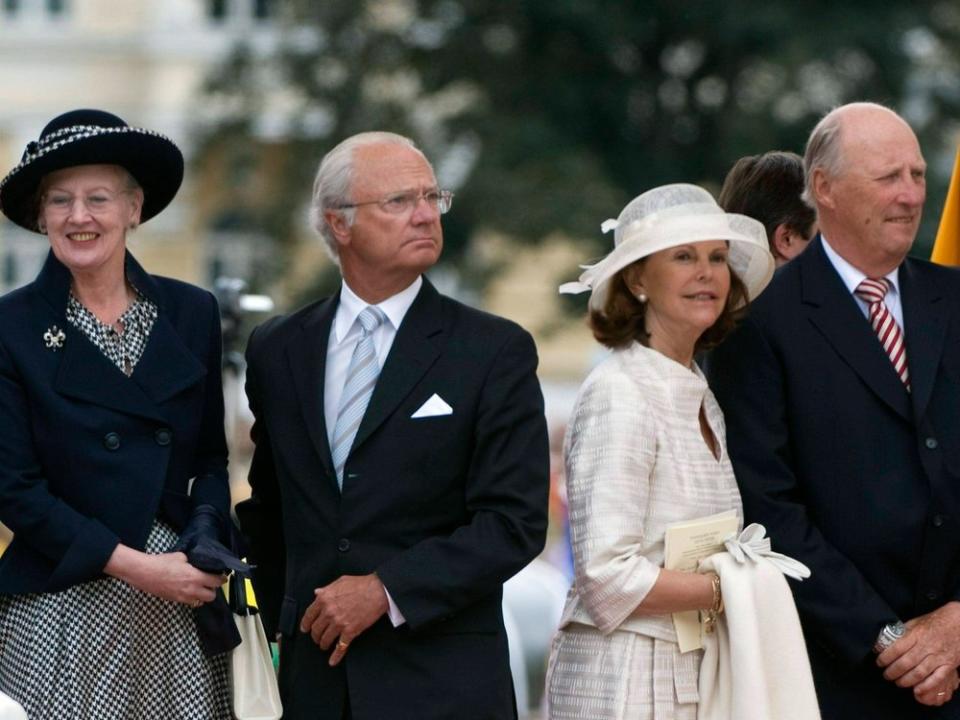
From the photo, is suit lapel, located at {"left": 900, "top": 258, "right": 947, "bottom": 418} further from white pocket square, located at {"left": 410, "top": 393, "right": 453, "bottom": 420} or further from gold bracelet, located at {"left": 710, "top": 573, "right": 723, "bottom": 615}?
white pocket square, located at {"left": 410, "top": 393, "right": 453, "bottom": 420}

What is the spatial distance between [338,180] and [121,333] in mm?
648

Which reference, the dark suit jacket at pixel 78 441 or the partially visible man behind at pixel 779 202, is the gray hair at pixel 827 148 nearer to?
the partially visible man behind at pixel 779 202

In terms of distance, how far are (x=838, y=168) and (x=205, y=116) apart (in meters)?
22.2

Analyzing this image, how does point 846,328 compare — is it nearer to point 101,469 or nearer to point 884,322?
point 884,322

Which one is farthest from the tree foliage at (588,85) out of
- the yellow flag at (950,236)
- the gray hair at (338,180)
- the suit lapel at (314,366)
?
the suit lapel at (314,366)

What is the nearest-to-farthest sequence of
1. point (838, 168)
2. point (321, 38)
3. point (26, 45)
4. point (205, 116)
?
point (838, 168) → point (321, 38) → point (205, 116) → point (26, 45)

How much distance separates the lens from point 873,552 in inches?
197

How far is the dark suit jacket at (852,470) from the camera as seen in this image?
16.3ft

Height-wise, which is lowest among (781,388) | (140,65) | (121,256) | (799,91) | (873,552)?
(873,552)

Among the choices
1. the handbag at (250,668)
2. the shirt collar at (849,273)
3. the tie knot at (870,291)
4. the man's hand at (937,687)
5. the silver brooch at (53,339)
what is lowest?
the man's hand at (937,687)

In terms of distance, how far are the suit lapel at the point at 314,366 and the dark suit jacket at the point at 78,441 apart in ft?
0.79

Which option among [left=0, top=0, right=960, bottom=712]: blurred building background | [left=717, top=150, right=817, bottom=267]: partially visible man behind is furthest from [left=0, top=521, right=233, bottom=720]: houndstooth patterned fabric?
[left=0, top=0, right=960, bottom=712]: blurred building background

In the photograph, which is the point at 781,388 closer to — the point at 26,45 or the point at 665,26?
the point at 665,26

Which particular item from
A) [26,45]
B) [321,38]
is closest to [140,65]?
[26,45]
